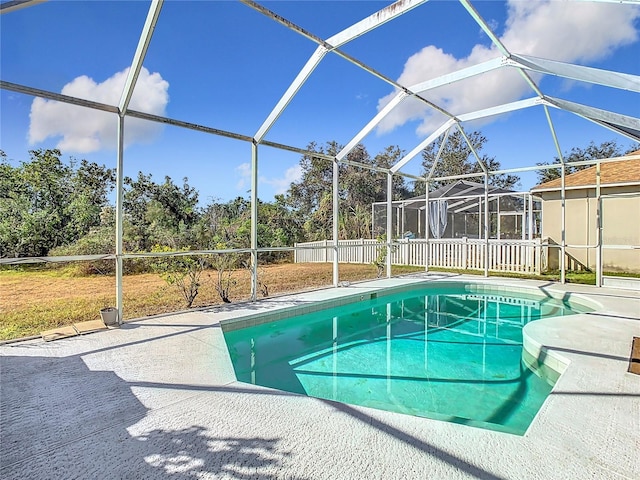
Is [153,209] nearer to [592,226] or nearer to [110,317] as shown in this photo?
[110,317]

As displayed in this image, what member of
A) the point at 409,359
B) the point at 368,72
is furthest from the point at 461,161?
Result: the point at 409,359

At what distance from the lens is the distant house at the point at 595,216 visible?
985 centimetres

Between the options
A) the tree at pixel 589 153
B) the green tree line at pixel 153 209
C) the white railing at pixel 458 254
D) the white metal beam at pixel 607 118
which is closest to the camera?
the white metal beam at pixel 607 118

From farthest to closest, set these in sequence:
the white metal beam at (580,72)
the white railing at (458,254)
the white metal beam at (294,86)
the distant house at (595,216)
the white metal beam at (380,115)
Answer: the white railing at (458,254), the distant house at (595,216), the white metal beam at (380,115), the white metal beam at (294,86), the white metal beam at (580,72)

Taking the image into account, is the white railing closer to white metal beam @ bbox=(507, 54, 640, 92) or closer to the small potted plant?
white metal beam @ bbox=(507, 54, 640, 92)

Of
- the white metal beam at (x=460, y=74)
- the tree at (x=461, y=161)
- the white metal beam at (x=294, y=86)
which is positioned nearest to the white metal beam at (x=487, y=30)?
Result: the white metal beam at (x=460, y=74)

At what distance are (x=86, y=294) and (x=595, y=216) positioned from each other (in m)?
13.5

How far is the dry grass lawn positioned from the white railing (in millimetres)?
1553

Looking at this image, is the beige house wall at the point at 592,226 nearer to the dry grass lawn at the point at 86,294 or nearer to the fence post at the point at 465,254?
the fence post at the point at 465,254

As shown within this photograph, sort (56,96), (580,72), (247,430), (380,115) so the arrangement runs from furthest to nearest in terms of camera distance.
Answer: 1. (380,115)
2. (580,72)
3. (56,96)
4. (247,430)

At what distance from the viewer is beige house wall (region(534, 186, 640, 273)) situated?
9.91m

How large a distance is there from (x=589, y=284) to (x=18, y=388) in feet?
35.2

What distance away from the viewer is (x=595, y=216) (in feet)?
34.9

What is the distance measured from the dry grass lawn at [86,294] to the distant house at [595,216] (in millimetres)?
6187
